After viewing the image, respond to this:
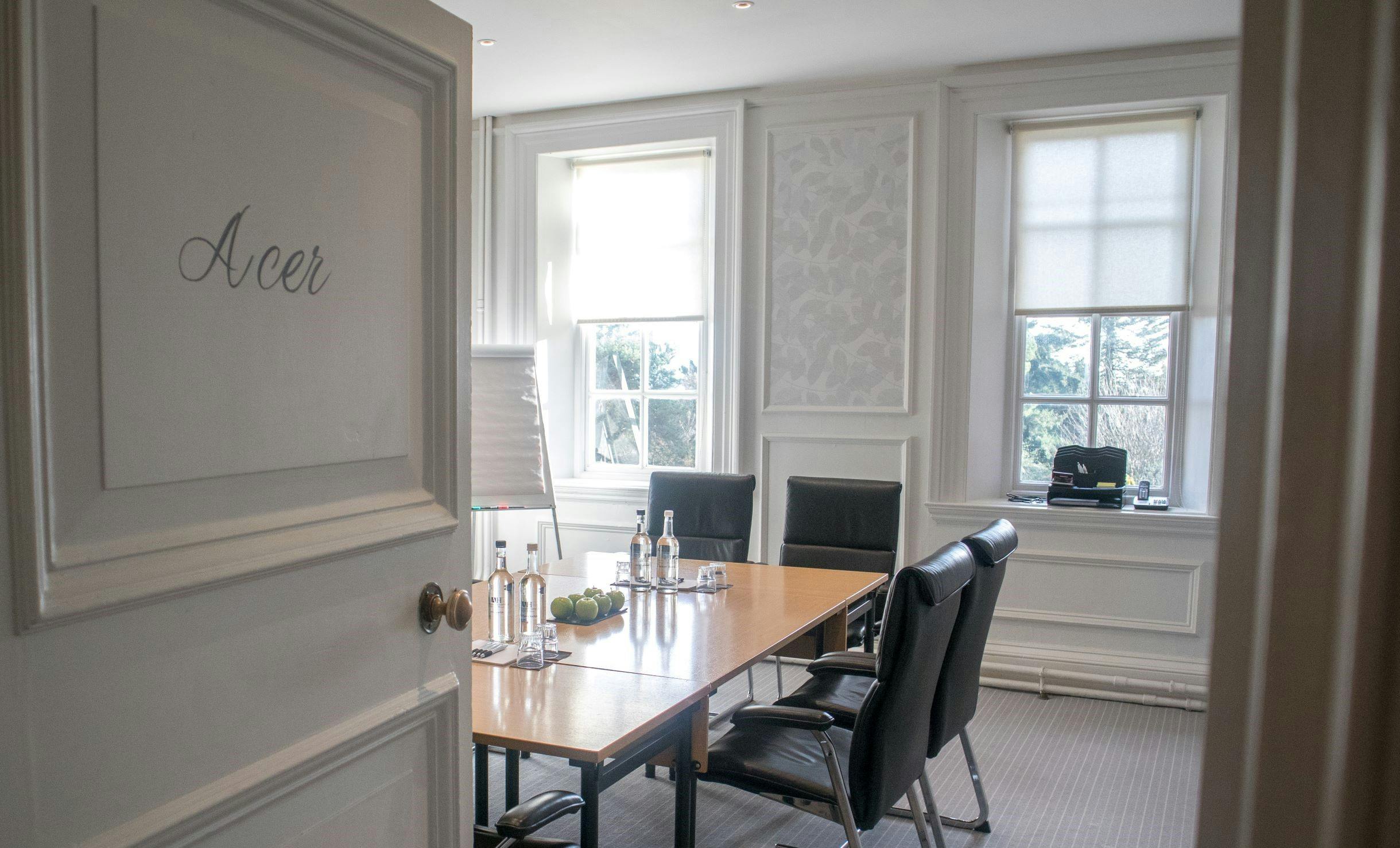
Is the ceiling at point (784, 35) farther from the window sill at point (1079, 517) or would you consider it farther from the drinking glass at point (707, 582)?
the drinking glass at point (707, 582)

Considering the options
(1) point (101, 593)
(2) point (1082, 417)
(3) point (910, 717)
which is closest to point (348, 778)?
(1) point (101, 593)

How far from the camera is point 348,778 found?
1169 mm

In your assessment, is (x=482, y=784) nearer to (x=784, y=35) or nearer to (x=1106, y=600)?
(x=1106, y=600)

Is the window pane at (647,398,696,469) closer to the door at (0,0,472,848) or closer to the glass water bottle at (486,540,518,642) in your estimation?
the glass water bottle at (486,540,518,642)

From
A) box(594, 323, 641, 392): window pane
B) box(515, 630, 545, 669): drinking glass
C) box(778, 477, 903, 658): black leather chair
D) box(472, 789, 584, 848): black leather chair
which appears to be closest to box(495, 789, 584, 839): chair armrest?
box(472, 789, 584, 848): black leather chair

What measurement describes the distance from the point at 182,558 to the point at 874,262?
172 inches

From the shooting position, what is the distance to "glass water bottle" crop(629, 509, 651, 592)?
10.9 feet

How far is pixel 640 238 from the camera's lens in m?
5.78

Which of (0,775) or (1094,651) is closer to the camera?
(0,775)

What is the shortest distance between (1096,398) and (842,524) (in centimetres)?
180

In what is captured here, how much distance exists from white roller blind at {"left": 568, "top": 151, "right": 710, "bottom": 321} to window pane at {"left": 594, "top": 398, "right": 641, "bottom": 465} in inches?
21.3

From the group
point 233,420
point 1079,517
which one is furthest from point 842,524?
point 233,420

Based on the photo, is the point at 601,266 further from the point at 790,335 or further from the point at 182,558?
the point at 182,558

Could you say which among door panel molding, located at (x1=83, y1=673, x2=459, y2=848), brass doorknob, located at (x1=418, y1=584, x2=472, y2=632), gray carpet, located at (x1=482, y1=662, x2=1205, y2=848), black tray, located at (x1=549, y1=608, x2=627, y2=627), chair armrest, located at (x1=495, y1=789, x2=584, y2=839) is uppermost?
brass doorknob, located at (x1=418, y1=584, x2=472, y2=632)
